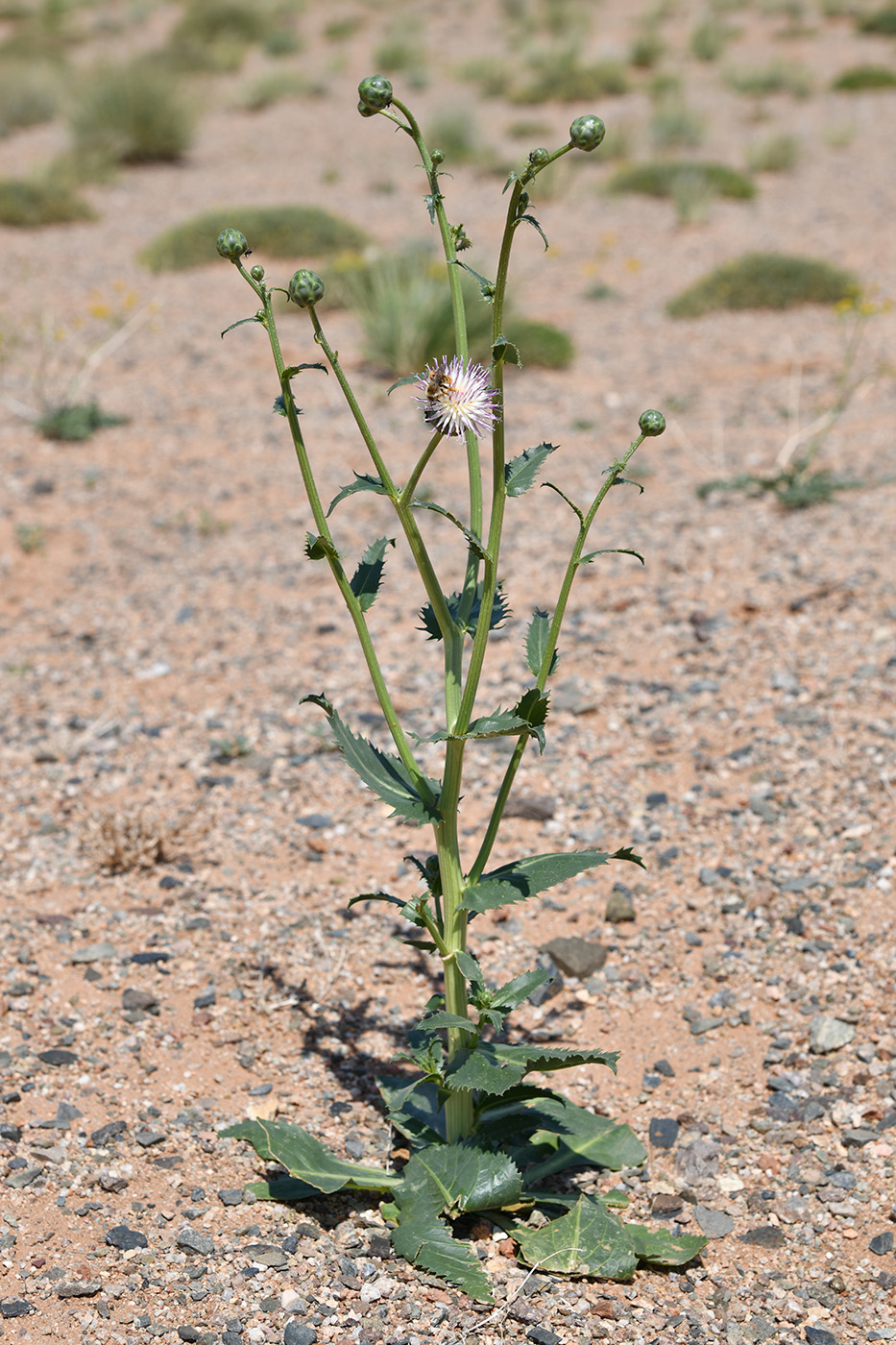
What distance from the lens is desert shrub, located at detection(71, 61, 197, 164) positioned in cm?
1384

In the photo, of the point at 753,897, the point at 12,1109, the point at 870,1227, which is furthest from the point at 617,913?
the point at 12,1109

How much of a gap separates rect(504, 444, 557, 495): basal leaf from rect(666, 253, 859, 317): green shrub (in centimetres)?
780

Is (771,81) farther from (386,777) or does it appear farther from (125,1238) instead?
(125,1238)

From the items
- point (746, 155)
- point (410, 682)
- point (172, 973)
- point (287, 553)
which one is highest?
point (746, 155)

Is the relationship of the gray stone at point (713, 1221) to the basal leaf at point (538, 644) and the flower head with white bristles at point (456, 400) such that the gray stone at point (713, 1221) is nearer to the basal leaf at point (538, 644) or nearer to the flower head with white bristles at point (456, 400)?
the basal leaf at point (538, 644)

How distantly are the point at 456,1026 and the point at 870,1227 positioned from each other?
1.08 m

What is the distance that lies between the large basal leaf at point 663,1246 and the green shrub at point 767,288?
801 centimetres

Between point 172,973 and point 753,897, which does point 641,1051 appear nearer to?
point 753,897

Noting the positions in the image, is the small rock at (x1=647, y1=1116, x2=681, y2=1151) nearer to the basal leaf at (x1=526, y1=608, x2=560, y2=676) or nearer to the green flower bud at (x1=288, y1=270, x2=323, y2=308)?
the basal leaf at (x1=526, y1=608, x2=560, y2=676)

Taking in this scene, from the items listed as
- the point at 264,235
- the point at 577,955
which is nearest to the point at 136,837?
the point at 577,955

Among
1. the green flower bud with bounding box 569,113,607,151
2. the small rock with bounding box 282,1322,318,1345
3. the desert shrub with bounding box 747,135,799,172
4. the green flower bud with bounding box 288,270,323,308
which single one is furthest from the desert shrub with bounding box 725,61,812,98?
the small rock with bounding box 282,1322,318,1345

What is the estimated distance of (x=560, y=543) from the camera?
5.71 meters

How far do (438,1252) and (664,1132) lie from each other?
75 centimetres

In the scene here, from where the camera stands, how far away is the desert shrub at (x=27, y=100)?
52.6ft
